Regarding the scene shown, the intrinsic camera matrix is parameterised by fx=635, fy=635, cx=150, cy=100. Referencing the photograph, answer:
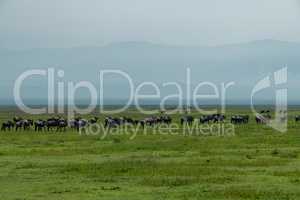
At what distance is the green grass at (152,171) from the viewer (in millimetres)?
18766

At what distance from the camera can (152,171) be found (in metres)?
23.6

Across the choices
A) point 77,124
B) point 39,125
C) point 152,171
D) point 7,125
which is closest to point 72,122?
point 77,124

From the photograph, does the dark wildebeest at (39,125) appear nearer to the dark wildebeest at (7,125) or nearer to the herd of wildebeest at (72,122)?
the herd of wildebeest at (72,122)

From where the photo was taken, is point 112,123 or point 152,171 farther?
point 112,123

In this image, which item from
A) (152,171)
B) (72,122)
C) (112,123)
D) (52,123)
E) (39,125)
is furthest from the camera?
(112,123)

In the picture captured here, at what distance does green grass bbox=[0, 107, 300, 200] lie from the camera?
18766 millimetres

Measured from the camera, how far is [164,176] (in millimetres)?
22375

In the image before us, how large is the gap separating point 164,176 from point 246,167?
13.7 ft

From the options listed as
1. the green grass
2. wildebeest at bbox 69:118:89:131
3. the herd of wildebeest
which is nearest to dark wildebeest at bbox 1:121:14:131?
the herd of wildebeest

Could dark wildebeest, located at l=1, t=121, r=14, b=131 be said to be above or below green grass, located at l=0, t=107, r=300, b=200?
below

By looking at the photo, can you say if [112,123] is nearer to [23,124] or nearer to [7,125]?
[23,124]

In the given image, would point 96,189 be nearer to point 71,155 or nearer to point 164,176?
point 164,176

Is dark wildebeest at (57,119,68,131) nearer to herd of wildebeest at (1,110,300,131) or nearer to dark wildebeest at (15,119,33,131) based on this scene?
herd of wildebeest at (1,110,300,131)

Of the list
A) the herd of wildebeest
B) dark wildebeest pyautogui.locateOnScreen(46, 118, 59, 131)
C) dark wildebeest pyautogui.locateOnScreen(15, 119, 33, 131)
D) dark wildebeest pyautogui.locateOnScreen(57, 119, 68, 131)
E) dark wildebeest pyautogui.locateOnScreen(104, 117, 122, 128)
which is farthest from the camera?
dark wildebeest pyautogui.locateOnScreen(104, 117, 122, 128)
